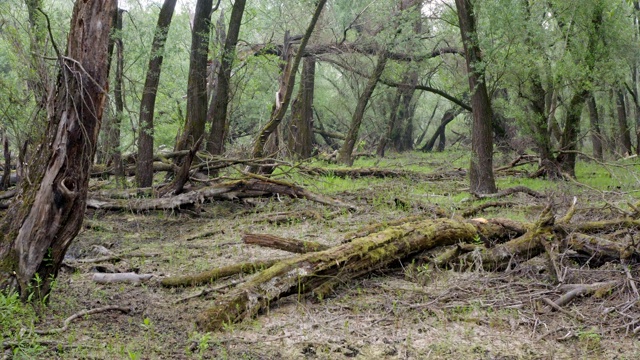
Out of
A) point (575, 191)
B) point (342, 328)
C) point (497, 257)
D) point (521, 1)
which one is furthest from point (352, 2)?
point (342, 328)

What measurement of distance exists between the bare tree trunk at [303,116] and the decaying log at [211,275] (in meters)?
14.2

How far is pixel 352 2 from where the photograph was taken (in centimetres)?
2055

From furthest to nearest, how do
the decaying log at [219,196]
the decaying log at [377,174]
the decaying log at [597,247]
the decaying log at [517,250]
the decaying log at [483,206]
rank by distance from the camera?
the decaying log at [377,174]
the decaying log at [219,196]
the decaying log at [483,206]
the decaying log at [517,250]
the decaying log at [597,247]

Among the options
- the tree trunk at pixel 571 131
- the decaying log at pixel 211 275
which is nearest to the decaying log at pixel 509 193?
the tree trunk at pixel 571 131

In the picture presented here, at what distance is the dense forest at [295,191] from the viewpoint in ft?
16.9

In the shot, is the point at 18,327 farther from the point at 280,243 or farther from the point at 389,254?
the point at 389,254

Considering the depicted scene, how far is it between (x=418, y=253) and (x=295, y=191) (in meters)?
4.64

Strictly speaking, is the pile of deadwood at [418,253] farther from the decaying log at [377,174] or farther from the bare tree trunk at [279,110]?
the decaying log at [377,174]

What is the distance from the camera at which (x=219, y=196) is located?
435 inches

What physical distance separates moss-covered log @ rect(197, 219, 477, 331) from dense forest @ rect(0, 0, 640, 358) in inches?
0.7

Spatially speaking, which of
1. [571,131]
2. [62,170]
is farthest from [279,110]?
[62,170]

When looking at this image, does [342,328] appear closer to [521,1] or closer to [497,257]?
[497,257]

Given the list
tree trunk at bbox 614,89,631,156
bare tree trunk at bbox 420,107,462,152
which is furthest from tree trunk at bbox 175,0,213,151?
bare tree trunk at bbox 420,107,462,152

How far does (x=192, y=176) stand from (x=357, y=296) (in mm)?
6375
